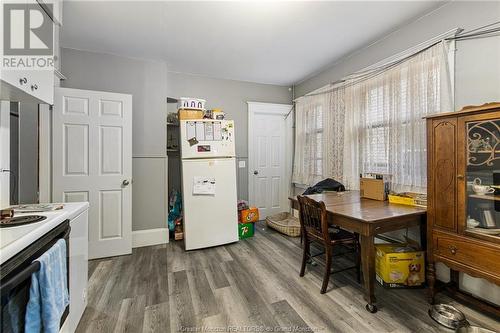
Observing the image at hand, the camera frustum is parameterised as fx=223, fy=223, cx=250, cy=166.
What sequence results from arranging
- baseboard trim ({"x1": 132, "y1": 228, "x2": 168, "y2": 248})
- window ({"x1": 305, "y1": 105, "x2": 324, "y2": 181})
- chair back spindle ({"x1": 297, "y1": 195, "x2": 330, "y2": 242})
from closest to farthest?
chair back spindle ({"x1": 297, "y1": 195, "x2": 330, "y2": 242}) < baseboard trim ({"x1": 132, "y1": 228, "x2": 168, "y2": 248}) < window ({"x1": 305, "y1": 105, "x2": 324, "y2": 181})

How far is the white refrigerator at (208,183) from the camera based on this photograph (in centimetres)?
295

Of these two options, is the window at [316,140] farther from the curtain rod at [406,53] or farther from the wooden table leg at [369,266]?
the wooden table leg at [369,266]

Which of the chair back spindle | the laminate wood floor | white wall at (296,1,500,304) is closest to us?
the laminate wood floor

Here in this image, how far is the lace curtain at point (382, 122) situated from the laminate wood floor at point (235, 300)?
123 centimetres

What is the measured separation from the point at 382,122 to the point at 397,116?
19cm

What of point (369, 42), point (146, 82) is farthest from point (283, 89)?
point (146, 82)

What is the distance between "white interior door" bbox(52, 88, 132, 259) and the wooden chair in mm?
2176

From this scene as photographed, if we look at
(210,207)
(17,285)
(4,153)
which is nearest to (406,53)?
(210,207)

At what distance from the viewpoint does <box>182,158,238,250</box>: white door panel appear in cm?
294

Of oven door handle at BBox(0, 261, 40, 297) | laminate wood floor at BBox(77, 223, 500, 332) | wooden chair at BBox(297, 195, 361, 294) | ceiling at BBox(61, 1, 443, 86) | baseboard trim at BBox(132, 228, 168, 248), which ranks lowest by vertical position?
laminate wood floor at BBox(77, 223, 500, 332)

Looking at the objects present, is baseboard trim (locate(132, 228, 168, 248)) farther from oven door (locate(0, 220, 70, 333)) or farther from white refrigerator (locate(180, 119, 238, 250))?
oven door (locate(0, 220, 70, 333))

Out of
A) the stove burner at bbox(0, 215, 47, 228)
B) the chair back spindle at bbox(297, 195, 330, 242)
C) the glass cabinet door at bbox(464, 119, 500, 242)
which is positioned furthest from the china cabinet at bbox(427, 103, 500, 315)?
the stove burner at bbox(0, 215, 47, 228)

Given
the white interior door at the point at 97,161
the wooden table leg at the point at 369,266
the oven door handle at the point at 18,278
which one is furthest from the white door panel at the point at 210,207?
the oven door handle at the point at 18,278

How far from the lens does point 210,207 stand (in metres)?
3.05
